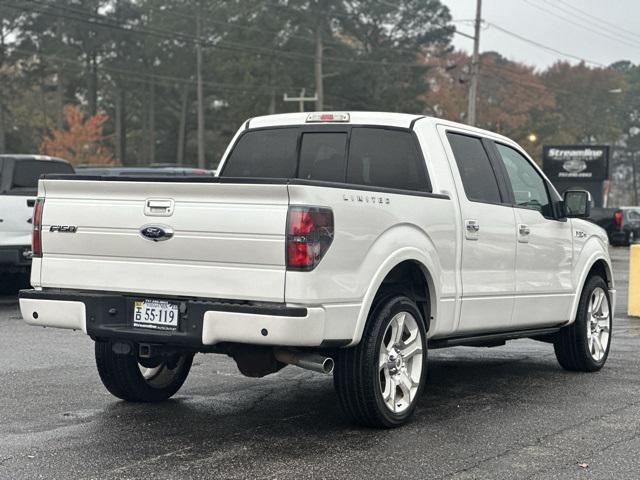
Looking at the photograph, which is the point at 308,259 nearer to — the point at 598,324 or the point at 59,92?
the point at 598,324

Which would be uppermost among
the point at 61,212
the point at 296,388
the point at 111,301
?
the point at 61,212

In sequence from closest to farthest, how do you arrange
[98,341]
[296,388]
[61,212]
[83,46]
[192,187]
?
[192,187], [61,212], [98,341], [296,388], [83,46]

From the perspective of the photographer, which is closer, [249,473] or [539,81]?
[249,473]

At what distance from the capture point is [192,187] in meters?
5.60

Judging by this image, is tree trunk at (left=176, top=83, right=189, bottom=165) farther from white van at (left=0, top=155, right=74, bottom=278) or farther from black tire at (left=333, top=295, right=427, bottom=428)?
black tire at (left=333, top=295, right=427, bottom=428)

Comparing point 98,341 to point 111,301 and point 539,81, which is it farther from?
point 539,81

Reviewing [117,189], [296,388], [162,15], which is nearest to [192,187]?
[117,189]

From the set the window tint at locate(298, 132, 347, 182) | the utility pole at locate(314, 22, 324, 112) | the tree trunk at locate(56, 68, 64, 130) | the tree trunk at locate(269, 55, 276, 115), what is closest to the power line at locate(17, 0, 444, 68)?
the tree trunk at locate(269, 55, 276, 115)

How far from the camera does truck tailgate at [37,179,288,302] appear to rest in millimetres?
5406

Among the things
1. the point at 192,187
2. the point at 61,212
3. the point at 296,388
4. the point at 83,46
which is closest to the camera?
the point at 192,187

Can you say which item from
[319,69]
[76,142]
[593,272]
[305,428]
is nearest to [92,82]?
[76,142]

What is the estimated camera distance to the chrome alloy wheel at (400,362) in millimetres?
6109

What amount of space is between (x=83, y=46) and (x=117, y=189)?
6375cm

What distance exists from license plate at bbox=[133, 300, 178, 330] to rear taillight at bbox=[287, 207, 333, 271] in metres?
0.80
